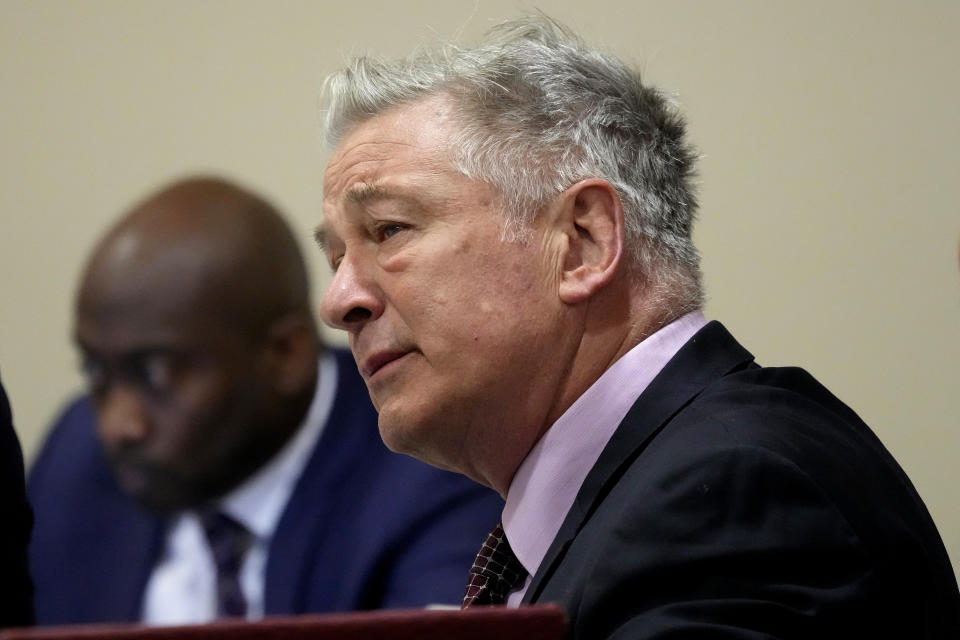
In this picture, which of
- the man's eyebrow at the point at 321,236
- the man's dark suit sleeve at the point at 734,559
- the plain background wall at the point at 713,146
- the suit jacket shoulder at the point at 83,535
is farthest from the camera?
the plain background wall at the point at 713,146

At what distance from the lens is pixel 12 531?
1358mm

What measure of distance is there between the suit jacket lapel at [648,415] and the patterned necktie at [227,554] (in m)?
0.99

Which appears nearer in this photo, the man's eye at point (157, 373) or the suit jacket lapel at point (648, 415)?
the suit jacket lapel at point (648, 415)

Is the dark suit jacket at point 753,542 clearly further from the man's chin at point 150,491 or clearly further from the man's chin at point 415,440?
the man's chin at point 150,491

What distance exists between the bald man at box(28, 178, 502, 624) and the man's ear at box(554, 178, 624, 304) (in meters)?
0.80

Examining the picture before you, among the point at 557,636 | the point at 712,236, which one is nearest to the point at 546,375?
the point at 557,636

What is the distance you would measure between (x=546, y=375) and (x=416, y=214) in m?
0.20

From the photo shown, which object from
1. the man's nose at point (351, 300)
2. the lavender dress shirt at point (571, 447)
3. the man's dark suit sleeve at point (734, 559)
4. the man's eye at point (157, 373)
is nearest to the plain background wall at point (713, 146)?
the man's eye at point (157, 373)

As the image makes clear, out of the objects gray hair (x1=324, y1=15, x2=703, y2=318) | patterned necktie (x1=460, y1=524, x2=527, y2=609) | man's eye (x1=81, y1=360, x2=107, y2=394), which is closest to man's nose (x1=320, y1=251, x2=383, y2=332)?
gray hair (x1=324, y1=15, x2=703, y2=318)

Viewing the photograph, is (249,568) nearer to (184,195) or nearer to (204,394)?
(204,394)

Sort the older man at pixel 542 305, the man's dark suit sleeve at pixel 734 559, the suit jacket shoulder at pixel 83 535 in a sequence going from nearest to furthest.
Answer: the man's dark suit sleeve at pixel 734 559
the older man at pixel 542 305
the suit jacket shoulder at pixel 83 535

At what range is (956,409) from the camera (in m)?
2.24

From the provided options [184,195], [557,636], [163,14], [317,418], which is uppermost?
[163,14]

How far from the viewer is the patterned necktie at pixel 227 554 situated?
2061 millimetres
